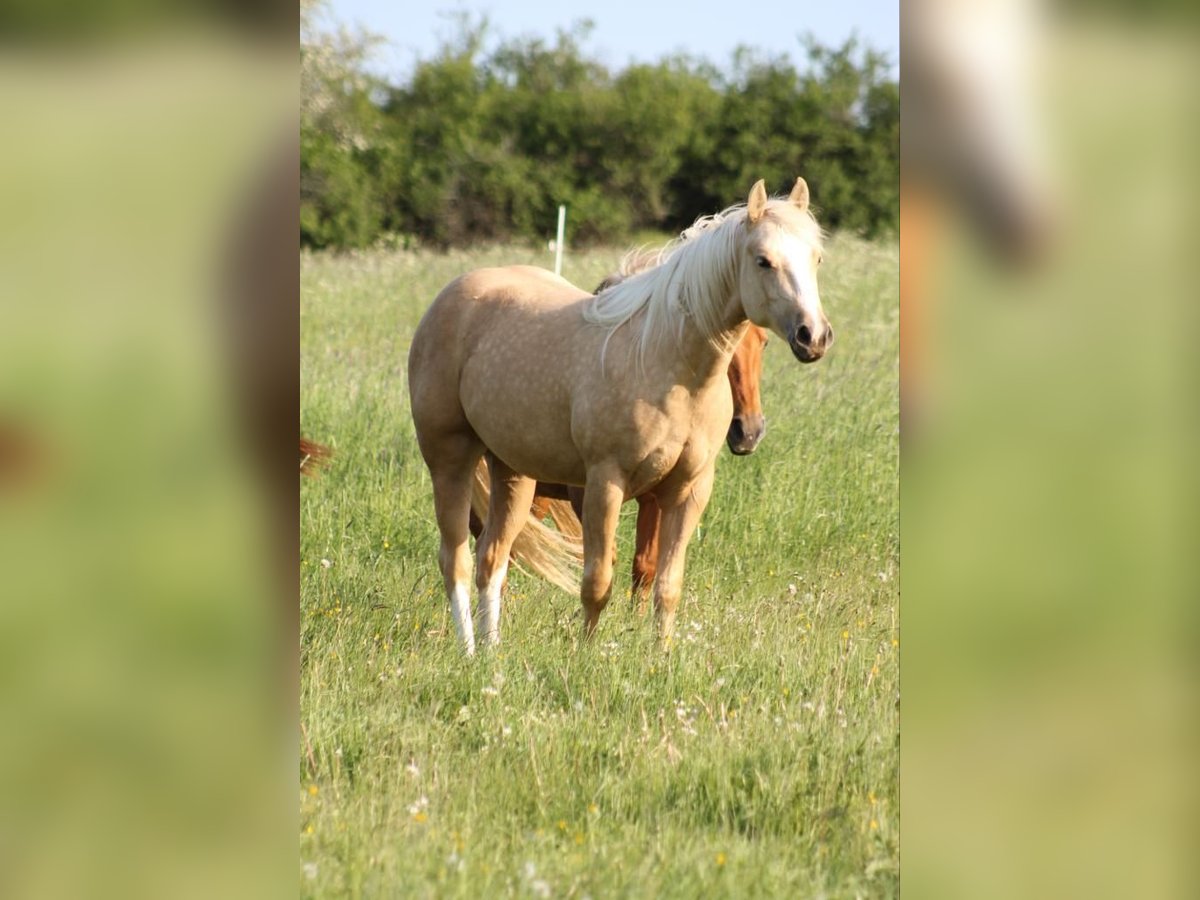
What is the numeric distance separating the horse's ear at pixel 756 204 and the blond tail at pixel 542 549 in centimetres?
179

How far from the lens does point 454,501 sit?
15.5 feet

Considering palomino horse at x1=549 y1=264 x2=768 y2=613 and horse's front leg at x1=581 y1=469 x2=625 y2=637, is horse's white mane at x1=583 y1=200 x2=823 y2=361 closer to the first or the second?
palomino horse at x1=549 y1=264 x2=768 y2=613

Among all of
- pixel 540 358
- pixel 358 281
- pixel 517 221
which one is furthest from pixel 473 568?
pixel 517 221

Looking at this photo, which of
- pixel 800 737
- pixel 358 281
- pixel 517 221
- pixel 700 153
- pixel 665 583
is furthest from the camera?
pixel 700 153

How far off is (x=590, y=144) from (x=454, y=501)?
68.5 feet

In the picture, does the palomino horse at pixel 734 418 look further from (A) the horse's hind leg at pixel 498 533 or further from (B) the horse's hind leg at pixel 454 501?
(B) the horse's hind leg at pixel 454 501

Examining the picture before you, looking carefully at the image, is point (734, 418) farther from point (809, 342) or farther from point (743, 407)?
point (809, 342)
